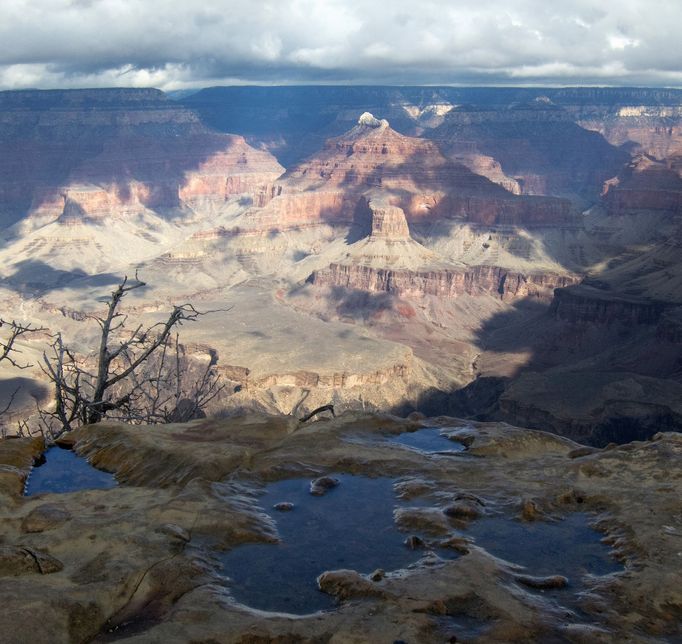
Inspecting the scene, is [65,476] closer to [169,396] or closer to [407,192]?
[169,396]

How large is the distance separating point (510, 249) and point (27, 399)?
84488 mm

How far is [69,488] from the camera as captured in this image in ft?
35.7

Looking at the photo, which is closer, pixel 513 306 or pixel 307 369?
pixel 307 369

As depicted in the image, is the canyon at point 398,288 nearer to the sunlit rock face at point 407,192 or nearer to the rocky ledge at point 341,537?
the sunlit rock face at point 407,192

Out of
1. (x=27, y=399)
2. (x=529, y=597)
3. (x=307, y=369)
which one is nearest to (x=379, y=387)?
(x=307, y=369)

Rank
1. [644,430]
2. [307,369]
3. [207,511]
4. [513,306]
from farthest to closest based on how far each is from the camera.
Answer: [513,306]
[307,369]
[644,430]
[207,511]

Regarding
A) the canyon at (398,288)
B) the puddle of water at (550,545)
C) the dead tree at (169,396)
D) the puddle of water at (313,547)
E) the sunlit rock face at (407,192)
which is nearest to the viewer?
the puddle of water at (313,547)

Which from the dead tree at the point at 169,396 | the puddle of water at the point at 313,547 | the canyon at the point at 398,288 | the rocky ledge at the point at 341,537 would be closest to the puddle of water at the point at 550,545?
the rocky ledge at the point at 341,537

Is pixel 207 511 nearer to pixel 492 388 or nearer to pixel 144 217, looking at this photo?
pixel 492 388

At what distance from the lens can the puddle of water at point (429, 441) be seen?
42.8ft

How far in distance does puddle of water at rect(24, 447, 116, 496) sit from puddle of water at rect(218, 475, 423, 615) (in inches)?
105

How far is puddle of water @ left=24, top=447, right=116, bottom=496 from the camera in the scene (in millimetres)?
10867

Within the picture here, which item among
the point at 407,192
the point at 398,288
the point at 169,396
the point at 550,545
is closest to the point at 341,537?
the point at 550,545

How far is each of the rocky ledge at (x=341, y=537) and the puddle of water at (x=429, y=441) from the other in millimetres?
250
